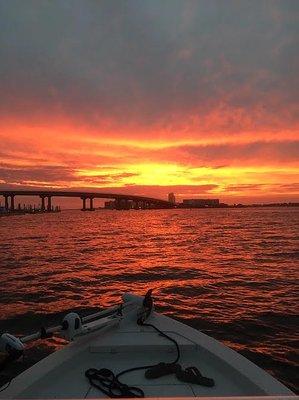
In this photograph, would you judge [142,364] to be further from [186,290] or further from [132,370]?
[186,290]

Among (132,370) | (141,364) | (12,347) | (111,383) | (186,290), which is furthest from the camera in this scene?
(186,290)

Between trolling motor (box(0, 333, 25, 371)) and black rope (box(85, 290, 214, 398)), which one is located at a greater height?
trolling motor (box(0, 333, 25, 371))

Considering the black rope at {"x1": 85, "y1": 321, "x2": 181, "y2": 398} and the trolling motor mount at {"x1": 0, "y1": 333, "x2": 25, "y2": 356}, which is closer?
the trolling motor mount at {"x1": 0, "y1": 333, "x2": 25, "y2": 356}

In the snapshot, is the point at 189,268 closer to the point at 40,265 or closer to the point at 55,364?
the point at 40,265

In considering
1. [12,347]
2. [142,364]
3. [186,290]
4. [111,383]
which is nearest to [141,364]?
[142,364]

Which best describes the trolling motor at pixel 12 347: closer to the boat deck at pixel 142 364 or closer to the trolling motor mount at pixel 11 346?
the trolling motor mount at pixel 11 346

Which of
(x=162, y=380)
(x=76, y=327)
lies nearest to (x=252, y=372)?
(x=162, y=380)

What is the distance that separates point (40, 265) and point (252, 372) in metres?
17.8

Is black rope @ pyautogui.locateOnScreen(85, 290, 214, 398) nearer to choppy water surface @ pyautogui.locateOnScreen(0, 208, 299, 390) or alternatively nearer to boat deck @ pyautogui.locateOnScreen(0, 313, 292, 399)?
boat deck @ pyautogui.locateOnScreen(0, 313, 292, 399)

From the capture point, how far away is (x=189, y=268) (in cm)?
1984

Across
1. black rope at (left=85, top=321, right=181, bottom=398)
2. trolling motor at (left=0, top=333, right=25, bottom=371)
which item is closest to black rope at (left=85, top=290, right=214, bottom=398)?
black rope at (left=85, top=321, right=181, bottom=398)

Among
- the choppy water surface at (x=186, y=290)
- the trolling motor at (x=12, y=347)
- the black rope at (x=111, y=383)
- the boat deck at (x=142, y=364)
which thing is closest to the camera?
the trolling motor at (x=12, y=347)

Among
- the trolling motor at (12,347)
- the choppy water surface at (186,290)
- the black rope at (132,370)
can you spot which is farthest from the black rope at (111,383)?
the choppy water surface at (186,290)

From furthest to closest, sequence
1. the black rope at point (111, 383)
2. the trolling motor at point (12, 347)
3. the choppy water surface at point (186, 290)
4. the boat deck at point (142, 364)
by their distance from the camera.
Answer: the choppy water surface at point (186, 290) < the boat deck at point (142, 364) < the black rope at point (111, 383) < the trolling motor at point (12, 347)
